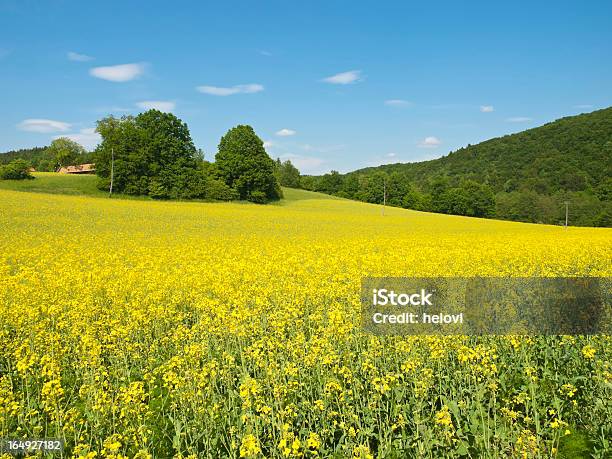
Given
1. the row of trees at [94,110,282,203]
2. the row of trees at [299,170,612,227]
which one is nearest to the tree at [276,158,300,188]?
the row of trees at [299,170,612,227]

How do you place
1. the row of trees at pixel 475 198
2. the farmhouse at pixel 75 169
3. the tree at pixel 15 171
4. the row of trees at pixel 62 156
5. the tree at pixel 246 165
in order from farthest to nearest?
the row of trees at pixel 62 156 < the farmhouse at pixel 75 169 < the row of trees at pixel 475 198 < the tree at pixel 246 165 < the tree at pixel 15 171

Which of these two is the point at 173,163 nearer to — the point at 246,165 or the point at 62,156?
the point at 246,165

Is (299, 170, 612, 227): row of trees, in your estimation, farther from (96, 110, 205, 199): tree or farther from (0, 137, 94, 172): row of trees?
(0, 137, 94, 172): row of trees

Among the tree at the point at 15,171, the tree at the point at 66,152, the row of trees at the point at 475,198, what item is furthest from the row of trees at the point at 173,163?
the tree at the point at 66,152

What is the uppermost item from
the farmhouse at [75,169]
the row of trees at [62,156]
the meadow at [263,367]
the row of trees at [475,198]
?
the row of trees at [62,156]

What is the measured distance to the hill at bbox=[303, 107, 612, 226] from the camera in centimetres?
7431

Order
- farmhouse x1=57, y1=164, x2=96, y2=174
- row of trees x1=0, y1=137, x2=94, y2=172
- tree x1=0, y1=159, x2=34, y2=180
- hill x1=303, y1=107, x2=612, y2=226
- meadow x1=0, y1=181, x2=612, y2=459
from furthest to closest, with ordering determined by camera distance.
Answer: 1. row of trees x1=0, y1=137, x2=94, y2=172
2. farmhouse x1=57, y1=164, x2=96, y2=174
3. hill x1=303, y1=107, x2=612, y2=226
4. tree x1=0, y1=159, x2=34, y2=180
5. meadow x1=0, y1=181, x2=612, y2=459

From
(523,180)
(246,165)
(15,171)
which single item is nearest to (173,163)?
(246,165)

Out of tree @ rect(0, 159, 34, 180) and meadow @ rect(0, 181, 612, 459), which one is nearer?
meadow @ rect(0, 181, 612, 459)

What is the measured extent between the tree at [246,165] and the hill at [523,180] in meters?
36.2

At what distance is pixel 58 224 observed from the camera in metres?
25.6

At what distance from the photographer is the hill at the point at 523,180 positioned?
244 ft

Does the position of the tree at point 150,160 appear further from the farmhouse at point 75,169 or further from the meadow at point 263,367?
the farmhouse at point 75,169

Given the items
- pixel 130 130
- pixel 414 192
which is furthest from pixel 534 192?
pixel 130 130
